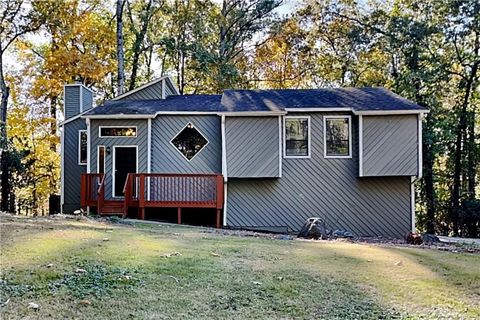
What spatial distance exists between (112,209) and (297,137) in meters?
5.54

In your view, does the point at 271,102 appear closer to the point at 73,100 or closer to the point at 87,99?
the point at 87,99

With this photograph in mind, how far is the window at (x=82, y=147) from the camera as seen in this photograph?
14273 millimetres

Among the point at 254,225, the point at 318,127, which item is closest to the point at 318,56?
the point at 318,127

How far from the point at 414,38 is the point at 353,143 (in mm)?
7827

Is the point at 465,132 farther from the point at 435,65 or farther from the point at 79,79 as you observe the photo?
the point at 79,79

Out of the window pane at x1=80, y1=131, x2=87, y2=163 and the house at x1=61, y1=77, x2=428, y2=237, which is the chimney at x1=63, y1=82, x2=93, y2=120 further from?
the house at x1=61, y1=77, x2=428, y2=237

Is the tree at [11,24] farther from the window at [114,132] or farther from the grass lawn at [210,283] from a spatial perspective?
the grass lawn at [210,283]

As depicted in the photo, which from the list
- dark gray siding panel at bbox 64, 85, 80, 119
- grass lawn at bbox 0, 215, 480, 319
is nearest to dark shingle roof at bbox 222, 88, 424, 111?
dark gray siding panel at bbox 64, 85, 80, 119

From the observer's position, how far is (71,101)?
1491 centimetres

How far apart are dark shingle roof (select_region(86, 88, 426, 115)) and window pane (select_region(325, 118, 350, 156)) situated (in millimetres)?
461

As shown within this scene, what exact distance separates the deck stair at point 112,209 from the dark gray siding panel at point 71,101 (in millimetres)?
4487

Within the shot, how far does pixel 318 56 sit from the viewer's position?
22.3 m

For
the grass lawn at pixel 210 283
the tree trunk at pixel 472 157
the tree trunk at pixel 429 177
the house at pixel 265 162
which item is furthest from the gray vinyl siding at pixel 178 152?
the tree trunk at pixel 472 157

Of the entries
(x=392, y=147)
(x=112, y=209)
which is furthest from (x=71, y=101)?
(x=392, y=147)
